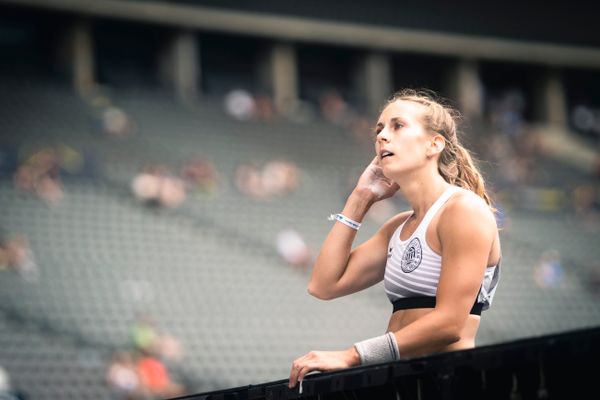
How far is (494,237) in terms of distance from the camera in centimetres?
286

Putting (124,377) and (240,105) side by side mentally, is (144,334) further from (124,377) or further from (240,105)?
(240,105)

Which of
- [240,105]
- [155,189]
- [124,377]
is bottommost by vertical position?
[124,377]

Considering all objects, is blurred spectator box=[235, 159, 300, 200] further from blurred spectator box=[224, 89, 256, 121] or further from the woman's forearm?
the woman's forearm

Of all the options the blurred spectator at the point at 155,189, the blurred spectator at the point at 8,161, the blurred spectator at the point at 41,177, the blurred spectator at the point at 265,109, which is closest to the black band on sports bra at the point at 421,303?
the blurred spectator at the point at 41,177

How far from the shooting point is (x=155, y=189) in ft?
57.6

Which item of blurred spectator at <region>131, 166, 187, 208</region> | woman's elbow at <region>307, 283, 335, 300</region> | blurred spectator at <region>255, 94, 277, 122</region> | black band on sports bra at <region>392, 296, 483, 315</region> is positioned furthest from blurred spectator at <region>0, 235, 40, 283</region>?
black band on sports bra at <region>392, 296, 483, 315</region>

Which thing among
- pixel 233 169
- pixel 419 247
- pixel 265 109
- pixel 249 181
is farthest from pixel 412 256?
pixel 265 109

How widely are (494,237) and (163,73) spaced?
22.0 metres

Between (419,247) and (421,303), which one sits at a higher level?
(419,247)

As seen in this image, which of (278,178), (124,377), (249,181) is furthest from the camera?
(278,178)

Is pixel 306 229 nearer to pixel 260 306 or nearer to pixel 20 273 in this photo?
pixel 260 306

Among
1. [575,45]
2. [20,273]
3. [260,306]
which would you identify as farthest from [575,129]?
[20,273]

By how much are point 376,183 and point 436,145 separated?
0.32 meters

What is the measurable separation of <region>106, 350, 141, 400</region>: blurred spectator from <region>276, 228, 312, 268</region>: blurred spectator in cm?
482
